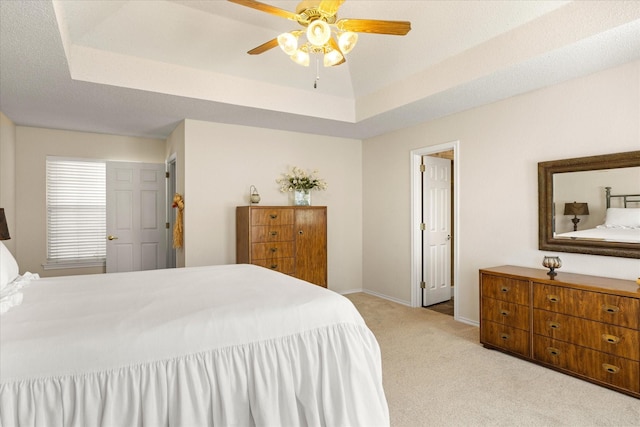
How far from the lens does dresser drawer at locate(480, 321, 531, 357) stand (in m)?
3.11

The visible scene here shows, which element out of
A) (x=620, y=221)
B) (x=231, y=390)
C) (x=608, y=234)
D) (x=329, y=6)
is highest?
(x=329, y=6)

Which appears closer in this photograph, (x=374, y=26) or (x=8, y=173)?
(x=374, y=26)

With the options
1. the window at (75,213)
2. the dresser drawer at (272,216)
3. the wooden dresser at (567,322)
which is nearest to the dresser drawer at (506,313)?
the wooden dresser at (567,322)

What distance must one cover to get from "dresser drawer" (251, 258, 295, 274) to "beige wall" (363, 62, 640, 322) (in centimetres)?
155

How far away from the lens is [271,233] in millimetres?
4523

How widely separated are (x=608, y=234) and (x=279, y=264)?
335 centimetres

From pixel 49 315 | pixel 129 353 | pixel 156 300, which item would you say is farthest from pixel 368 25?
pixel 49 315

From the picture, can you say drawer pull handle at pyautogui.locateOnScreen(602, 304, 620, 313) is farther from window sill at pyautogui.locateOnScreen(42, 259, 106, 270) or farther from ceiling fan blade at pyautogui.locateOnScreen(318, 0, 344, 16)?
window sill at pyautogui.locateOnScreen(42, 259, 106, 270)

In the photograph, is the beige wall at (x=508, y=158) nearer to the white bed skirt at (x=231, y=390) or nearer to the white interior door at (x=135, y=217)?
the white bed skirt at (x=231, y=390)

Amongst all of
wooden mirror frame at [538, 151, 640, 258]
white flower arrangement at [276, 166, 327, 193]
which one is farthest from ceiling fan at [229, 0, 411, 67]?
white flower arrangement at [276, 166, 327, 193]

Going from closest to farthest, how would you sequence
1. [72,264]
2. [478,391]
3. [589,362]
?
[478,391], [589,362], [72,264]

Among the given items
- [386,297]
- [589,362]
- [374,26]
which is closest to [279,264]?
[386,297]

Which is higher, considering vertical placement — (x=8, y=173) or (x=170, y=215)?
(x=8, y=173)

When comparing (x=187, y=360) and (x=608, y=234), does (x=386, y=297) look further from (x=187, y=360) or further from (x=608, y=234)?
(x=187, y=360)
